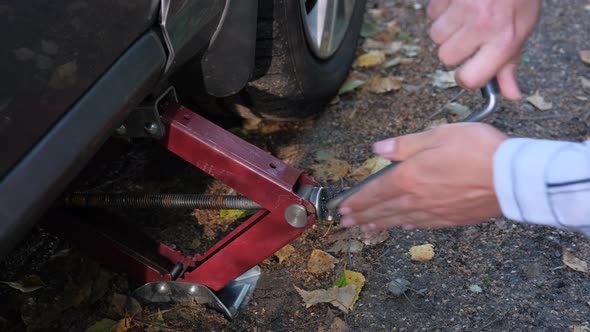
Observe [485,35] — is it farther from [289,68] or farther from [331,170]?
[331,170]

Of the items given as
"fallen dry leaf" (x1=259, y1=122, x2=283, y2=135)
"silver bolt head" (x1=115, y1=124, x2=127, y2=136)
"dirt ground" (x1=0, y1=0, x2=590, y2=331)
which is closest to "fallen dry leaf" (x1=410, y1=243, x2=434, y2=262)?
"dirt ground" (x1=0, y1=0, x2=590, y2=331)

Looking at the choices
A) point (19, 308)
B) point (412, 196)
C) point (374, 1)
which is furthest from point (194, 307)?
point (374, 1)

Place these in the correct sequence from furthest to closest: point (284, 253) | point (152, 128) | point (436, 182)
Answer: point (284, 253) → point (152, 128) → point (436, 182)

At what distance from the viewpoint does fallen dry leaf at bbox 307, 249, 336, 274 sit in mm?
2129

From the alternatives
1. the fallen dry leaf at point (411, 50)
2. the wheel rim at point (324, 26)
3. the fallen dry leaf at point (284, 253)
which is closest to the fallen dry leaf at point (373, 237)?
the fallen dry leaf at point (284, 253)

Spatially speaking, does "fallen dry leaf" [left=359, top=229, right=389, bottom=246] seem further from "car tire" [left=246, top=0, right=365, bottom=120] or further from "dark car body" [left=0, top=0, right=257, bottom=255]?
"dark car body" [left=0, top=0, right=257, bottom=255]

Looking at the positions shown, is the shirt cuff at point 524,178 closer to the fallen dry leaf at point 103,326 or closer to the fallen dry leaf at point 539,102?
the fallen dry leaf at point 103,326

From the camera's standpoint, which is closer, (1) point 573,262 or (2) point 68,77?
(2) point 68,77

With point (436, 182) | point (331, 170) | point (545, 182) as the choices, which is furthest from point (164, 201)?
point (545, 182)

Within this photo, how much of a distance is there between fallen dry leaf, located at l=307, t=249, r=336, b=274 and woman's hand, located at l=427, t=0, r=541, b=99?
0.91 metres

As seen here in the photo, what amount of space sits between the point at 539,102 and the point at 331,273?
1470 mm

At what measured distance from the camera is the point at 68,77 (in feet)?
4.42

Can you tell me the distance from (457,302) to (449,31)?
3.03ft

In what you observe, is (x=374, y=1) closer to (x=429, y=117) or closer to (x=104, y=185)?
(x=429, y=117)
